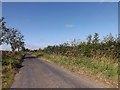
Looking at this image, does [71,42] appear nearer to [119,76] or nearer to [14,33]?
[119,76]

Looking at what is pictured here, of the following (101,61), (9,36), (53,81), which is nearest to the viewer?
(53,81)

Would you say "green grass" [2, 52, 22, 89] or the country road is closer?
the country road

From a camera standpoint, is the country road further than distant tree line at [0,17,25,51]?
No

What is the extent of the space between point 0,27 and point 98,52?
44.6m

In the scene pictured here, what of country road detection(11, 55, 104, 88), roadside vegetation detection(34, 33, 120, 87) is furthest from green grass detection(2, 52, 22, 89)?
roadside vegetation detection(34, 33, 120, 87)

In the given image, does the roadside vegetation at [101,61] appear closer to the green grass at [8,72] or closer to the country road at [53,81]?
the country road at [53,81]

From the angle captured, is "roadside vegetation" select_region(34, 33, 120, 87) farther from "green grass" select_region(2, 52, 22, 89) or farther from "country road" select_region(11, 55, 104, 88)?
"green grass" select_region(2, 52, 22, 89)

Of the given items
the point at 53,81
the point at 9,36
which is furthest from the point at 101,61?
the point at 9,36

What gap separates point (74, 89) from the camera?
13.2 meters

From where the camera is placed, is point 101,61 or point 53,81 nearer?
point 53,81

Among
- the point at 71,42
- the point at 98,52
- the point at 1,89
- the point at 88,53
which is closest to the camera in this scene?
the point at 1,89

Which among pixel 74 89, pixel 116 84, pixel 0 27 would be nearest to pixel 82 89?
pixel 74 89

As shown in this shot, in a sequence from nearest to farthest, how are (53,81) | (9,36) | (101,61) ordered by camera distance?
(53,81), (101,61), (9,36)

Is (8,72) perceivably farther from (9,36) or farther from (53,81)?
(9,36)
